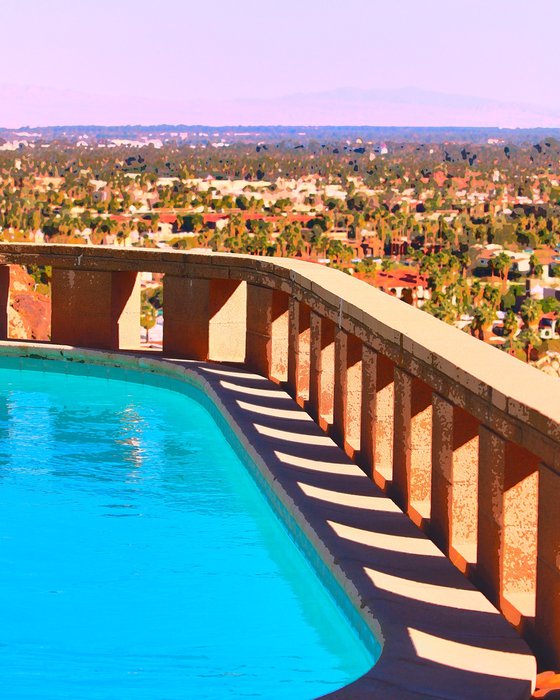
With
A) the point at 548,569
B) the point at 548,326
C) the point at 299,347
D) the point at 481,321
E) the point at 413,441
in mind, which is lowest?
the point at 548,326

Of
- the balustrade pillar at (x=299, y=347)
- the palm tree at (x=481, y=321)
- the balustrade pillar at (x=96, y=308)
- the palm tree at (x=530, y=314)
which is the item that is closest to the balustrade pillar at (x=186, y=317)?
the balustrade pillar at (x=96, y=308)

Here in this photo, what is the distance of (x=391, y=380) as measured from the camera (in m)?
8.53

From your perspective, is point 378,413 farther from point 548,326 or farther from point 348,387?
point 548,326

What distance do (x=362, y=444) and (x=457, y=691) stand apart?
13.0ft

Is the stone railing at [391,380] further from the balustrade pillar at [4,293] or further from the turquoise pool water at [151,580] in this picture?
the turquoise pool water at [151,580]

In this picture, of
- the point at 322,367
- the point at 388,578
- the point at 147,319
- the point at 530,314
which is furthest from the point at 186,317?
the point at 530,314

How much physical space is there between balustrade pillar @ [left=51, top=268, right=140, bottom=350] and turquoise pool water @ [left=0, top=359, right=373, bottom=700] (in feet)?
9.75

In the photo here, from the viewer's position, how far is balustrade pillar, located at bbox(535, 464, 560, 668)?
17.3ft

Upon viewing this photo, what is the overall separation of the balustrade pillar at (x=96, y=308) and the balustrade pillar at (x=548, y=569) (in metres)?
9.25

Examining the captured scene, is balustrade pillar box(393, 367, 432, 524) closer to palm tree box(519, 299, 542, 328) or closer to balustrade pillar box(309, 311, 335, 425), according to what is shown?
balustrade pillar box(309, 311, 335, 425)

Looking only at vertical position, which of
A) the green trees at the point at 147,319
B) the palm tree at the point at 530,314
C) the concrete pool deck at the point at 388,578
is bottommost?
the palm tree at the point at 530,314

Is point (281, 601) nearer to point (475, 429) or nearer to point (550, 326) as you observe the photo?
point (475, 429)

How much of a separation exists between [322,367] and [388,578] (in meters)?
4.15

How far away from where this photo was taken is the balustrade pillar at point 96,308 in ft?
46.7
